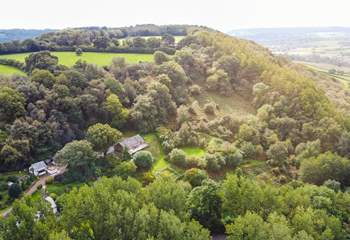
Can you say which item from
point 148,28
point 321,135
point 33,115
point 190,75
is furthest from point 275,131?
point 148,28

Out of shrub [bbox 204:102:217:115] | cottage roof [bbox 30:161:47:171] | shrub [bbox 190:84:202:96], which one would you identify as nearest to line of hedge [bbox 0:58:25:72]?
cottage roof [bbox 30:161:47:171]

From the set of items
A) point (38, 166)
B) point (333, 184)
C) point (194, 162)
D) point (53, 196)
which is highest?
point (38, 166)

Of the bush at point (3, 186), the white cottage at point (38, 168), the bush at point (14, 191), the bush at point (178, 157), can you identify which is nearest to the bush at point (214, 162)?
the bush at point (178, 157)

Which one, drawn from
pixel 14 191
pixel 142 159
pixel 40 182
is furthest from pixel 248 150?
pixel 14 191

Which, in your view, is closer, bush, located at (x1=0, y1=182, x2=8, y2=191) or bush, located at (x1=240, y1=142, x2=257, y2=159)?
bush, located at (x1=0, y1=182, x2=8, y2=191)

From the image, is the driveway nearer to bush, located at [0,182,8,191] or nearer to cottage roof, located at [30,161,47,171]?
cottage roof, located at [30,161,47,171]

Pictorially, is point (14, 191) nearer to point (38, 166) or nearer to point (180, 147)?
point (38, 166)
